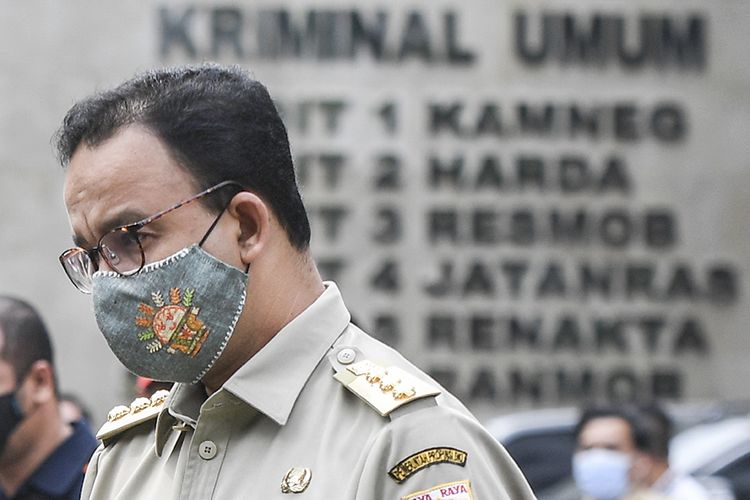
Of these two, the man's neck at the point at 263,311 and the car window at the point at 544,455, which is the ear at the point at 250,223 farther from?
the car window at the point at 544,455

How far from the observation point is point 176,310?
2.08 meters

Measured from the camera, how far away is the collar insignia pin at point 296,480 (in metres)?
1.91

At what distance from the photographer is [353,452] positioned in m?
1.92

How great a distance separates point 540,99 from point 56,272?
13.5ft

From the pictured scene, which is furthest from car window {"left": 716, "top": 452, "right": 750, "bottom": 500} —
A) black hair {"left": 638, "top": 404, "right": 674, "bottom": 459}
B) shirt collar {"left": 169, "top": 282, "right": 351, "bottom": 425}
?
shirt collar {"left": 169, "top": 282, "right": 351, "bottom": 425}

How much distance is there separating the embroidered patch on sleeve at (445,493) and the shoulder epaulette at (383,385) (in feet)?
0.40

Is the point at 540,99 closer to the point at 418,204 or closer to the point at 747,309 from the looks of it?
the point at 418,204

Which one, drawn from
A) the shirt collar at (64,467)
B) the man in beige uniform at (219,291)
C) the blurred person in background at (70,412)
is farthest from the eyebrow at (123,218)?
the blurred person in background at (70,412)

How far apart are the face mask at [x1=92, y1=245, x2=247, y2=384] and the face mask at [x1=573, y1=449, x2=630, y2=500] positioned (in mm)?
3951

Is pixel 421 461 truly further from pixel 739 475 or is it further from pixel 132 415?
pixel 739 475

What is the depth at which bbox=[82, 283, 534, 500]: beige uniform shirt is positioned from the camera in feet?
6.15

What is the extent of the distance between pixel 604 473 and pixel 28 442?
2630 millimetres

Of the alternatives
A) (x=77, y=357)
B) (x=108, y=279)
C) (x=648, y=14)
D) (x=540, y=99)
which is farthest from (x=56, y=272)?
(x=108, y=279)

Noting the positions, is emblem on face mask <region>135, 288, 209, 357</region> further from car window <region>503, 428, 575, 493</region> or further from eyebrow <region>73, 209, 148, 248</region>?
car window <region>503, 428, 575, 493</region>
